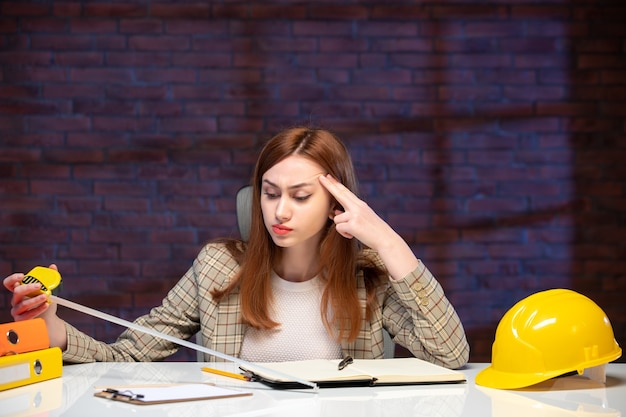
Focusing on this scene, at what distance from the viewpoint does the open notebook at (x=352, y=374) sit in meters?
1.58

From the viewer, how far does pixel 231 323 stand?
6.66 ft

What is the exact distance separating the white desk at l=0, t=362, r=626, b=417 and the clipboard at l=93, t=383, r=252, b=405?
2cm

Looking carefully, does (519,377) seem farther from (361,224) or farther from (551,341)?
(361,224)

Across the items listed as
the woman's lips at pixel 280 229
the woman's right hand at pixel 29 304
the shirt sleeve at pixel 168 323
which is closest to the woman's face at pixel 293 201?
the woman's lips at pixel 280 229

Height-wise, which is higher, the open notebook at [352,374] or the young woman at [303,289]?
the young woman at [303,289]

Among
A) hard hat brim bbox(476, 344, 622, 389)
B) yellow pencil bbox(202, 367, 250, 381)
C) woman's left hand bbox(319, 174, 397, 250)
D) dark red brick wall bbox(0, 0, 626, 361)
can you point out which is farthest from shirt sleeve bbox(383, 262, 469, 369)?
dark red brick wall bbox(0, 0, 626, 361)

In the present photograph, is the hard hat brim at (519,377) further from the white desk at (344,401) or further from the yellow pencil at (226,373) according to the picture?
the yellow pencil at (226,373)

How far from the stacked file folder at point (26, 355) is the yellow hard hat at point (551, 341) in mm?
891

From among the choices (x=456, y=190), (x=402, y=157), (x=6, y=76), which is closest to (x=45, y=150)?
(x=6, y=76)

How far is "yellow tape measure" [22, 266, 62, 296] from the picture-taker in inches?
69.1

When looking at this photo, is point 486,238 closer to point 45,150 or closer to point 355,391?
point 45,150

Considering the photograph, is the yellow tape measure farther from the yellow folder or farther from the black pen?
the black pen

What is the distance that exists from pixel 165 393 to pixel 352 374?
37 centimetres

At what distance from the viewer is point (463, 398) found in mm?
1509
